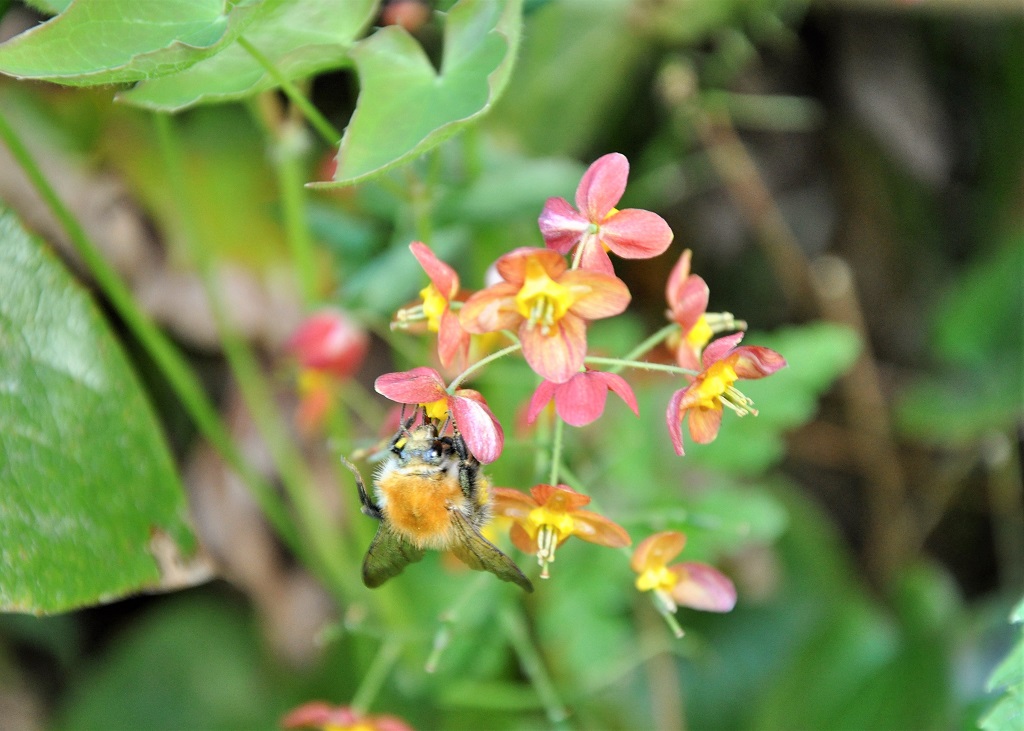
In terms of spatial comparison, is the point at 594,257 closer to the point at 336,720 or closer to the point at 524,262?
the point at 524,262

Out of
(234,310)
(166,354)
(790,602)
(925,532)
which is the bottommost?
(925,532)

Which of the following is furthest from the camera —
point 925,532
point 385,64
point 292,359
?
point 925,532

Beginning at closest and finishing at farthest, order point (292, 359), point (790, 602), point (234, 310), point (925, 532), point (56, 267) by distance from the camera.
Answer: point (56, 267), point (292, 359), point (234, 310), point (790, 602), point (925, 532)

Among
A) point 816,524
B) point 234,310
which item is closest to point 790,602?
point 816,524

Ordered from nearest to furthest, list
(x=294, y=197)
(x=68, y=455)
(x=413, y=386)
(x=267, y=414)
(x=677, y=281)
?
1. (x=413, y=386)
2. (x=677, y=281)
3. (x=68, y=455)
4. (x=294, y=197)
5. (x=267, y=414)

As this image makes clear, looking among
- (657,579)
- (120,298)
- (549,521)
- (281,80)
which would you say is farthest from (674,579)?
(120,298)

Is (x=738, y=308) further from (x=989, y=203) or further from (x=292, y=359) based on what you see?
(x=292, y=359)

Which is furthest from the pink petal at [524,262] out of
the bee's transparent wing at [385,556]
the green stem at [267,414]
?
the green stem at [267,414]

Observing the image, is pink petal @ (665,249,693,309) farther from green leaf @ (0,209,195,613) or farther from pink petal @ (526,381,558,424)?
green leaf @ (0,209,195,613)
